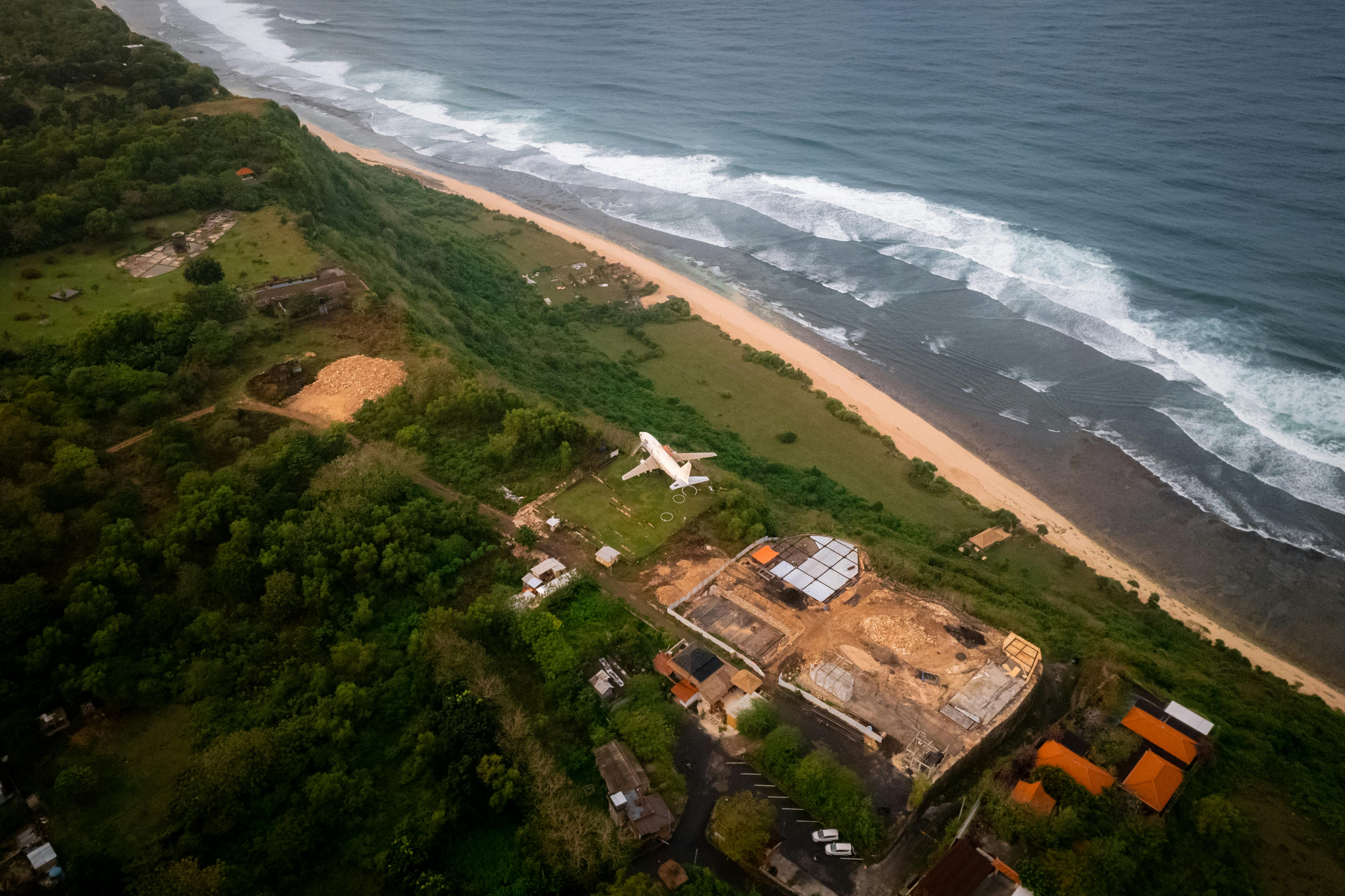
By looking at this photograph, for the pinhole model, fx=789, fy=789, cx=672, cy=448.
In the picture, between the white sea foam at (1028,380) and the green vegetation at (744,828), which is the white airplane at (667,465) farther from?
the white sea foam at (1028,380)

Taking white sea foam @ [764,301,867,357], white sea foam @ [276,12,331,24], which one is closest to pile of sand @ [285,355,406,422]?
white sea foam @ [764,301,867,357]

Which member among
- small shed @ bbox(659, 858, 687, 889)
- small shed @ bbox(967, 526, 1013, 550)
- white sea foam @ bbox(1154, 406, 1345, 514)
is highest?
white sea foam @ bbox(1154, 406, 1345, 514)

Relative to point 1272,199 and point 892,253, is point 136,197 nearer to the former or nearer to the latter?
point 892,253

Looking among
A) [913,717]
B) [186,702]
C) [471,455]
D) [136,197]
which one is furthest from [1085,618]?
[136,197]

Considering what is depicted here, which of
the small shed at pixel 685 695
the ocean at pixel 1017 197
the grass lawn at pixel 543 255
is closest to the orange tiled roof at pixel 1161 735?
the ocean at pixel 1017 197

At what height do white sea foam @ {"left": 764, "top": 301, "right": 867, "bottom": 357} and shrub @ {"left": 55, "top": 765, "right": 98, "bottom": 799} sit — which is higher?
white sea foam @ {"left": 764, "top": 301, "right": 867, "bottom": 357}

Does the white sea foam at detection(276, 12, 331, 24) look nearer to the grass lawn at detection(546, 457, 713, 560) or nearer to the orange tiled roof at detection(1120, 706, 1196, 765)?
the grass lawn at detection(546, 457, 713, 560)
